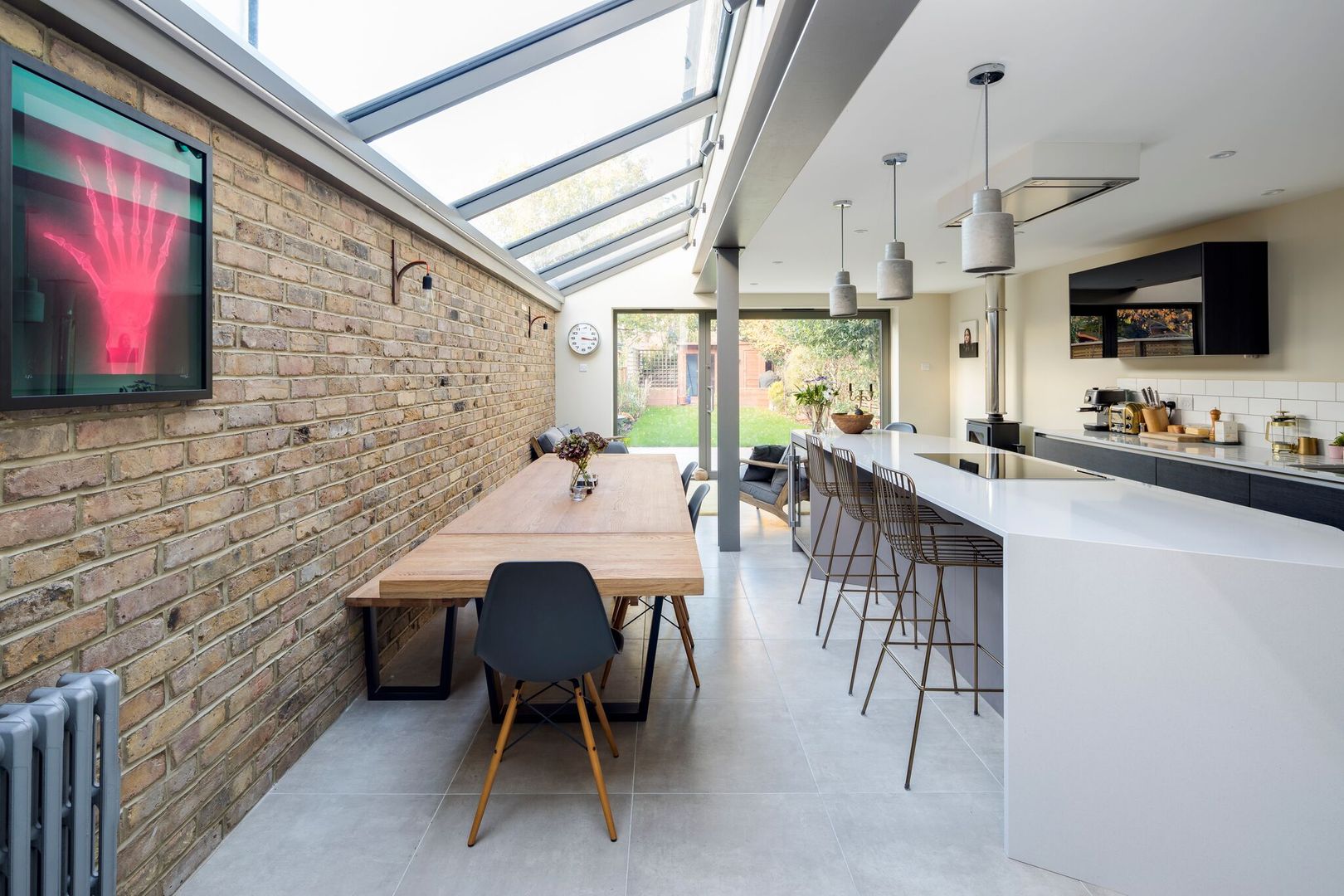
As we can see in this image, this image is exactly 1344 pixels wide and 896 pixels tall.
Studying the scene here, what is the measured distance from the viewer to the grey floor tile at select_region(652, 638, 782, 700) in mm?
3002

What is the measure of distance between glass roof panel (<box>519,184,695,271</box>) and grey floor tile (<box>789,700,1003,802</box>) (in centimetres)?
404

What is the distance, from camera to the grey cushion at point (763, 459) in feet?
21.1

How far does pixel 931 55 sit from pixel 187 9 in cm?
226

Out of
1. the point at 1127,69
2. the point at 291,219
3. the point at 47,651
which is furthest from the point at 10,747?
the point at 1127,69

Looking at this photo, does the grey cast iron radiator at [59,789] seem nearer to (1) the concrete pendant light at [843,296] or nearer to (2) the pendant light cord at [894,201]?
(2) the pendant light cord at [894,201]

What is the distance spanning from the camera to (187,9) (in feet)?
5.51

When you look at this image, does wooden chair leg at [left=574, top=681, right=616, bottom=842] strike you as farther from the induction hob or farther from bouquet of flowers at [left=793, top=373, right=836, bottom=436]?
bouquet of flowers at [left=793, top=373, right=836, bottom=436]

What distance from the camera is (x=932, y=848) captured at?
1.99 metres

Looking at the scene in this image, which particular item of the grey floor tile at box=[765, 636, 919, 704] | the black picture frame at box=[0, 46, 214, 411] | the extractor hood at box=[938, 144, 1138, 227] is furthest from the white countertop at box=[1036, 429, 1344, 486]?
the black picture frame at box=[0, 46, 214, 411]

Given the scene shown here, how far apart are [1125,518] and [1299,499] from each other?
241 centimetres

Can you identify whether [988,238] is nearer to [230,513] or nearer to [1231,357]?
[230,513]

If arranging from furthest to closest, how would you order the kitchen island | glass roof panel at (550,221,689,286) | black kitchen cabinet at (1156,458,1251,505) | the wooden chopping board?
glass roof panel at (550,221,689,286), the wooden chopping board, black kitchen cabinet at (1156,458,1251,505), the kitchen island

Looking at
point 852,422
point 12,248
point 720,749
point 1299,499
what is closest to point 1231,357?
point 1299,499

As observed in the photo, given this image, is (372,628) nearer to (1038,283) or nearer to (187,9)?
(187,9)
